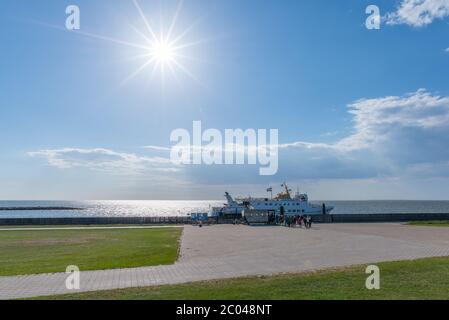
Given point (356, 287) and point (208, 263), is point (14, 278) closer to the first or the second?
point (208, 263)

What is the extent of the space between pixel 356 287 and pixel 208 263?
285 inches

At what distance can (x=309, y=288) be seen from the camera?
10.6 meters

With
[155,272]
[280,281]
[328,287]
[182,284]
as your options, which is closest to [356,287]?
[328,287]

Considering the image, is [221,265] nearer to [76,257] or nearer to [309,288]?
[309,288]

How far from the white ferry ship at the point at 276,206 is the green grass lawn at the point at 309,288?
167 ft

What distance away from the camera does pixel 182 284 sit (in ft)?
38.4

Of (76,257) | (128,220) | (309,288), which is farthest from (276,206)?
(309,288)

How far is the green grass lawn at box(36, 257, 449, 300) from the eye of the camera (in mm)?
9758

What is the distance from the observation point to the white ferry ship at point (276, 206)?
64.7 m

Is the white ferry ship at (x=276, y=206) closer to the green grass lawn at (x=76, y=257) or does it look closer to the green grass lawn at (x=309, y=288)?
the green grass lawn at (x=76, y=257)

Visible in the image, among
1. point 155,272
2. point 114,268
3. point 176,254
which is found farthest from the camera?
point 176,254

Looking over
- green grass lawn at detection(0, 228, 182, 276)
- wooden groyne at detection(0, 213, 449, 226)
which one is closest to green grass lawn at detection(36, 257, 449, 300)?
green grass lawn at detection(0, 228, 182, 276)

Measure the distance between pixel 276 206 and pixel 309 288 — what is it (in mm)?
55839

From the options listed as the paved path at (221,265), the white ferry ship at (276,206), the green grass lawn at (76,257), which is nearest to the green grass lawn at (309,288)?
the paved path at (221,265)
